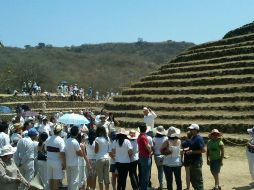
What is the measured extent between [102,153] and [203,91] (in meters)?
14.6

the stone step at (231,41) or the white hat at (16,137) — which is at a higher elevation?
the stone step at (231,41)

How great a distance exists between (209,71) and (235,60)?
1723 mm

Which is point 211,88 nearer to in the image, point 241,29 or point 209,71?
point 209,71

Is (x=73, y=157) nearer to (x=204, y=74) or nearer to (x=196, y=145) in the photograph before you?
(x=196, y=145)

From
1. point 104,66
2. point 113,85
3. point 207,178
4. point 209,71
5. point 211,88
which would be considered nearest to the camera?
point 207,178

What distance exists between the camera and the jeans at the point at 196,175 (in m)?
10.5

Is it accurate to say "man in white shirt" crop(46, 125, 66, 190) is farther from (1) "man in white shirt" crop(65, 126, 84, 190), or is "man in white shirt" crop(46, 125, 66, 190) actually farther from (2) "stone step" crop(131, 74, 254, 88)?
(2) "stone step" crop(131, 74, 254, 88)

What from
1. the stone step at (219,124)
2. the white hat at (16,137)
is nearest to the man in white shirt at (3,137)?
the white hat at (16,137)

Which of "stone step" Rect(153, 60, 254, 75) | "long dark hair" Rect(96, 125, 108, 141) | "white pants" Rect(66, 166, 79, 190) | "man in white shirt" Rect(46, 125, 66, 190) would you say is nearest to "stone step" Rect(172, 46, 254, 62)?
"stone step" Rect(153, 60, 254, 75)

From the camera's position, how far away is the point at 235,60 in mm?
26781

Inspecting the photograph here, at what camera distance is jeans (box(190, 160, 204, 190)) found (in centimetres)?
1045

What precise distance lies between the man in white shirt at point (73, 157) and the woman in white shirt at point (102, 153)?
0.95m

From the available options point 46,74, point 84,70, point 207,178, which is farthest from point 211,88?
point 84,70

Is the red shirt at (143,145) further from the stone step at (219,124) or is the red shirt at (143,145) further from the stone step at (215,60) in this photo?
the stone step at (215,60)
